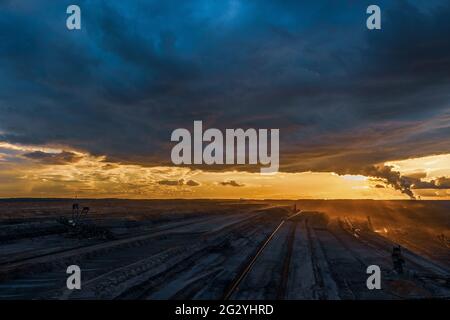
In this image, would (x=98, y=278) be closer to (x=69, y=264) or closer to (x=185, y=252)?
(x=69, y=264)

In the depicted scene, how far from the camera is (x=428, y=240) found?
5634cm

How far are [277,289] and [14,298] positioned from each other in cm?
1108

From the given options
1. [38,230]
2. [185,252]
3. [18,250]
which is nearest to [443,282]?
[185,252]

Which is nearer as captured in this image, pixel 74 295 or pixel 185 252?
pixel 74 295

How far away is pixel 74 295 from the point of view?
57.3 ft

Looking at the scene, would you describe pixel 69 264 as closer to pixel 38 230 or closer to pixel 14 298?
pixel 14 298

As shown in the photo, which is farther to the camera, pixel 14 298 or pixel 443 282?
pixel 443 282

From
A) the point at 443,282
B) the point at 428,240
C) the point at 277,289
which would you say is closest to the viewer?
the point at 277,289

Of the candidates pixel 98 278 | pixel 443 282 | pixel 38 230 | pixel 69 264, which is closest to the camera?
pixel 98 278

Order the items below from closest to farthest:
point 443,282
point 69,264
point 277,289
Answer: point 277,289 < point 443,282 < point 69,264

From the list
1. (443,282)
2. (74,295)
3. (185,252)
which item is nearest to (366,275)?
(443,282)
